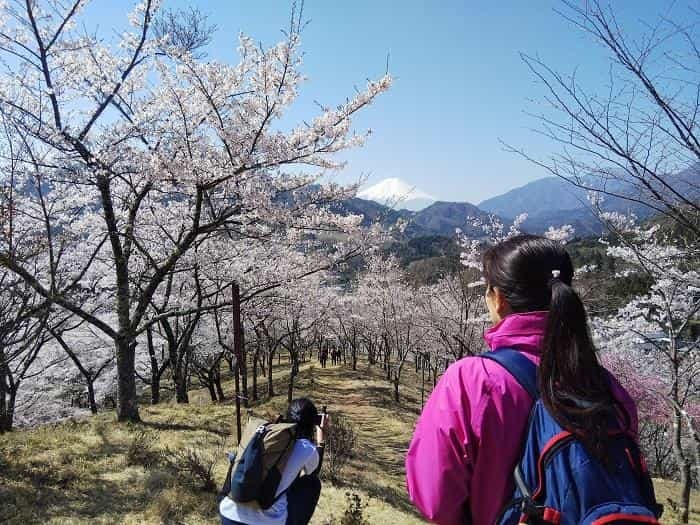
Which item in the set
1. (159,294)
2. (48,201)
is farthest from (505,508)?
(159,294)

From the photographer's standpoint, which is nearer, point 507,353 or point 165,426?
point 507,353

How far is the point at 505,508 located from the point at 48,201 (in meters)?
9.72

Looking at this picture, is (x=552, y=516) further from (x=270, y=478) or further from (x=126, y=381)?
(x=126, y=381)

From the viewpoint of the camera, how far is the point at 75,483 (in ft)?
17.6

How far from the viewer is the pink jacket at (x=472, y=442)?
1.23m

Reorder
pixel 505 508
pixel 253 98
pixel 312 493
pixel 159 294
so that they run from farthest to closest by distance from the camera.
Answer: pixel 159 294 → pixel 253 98 → pixel 312 493 → pixel 505 508

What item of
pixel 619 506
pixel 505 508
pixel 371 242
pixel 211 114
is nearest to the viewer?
pixel 619 506

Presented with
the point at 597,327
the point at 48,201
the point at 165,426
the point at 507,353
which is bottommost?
the point at 165,426

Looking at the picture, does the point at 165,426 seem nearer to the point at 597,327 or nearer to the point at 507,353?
the point at 507,353

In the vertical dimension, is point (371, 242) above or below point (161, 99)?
below

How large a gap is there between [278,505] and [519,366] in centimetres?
219

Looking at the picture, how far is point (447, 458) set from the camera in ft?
4.11

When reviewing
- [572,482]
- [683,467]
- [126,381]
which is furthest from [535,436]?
[683,467]

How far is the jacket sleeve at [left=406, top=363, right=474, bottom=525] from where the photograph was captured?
4.11 feet
